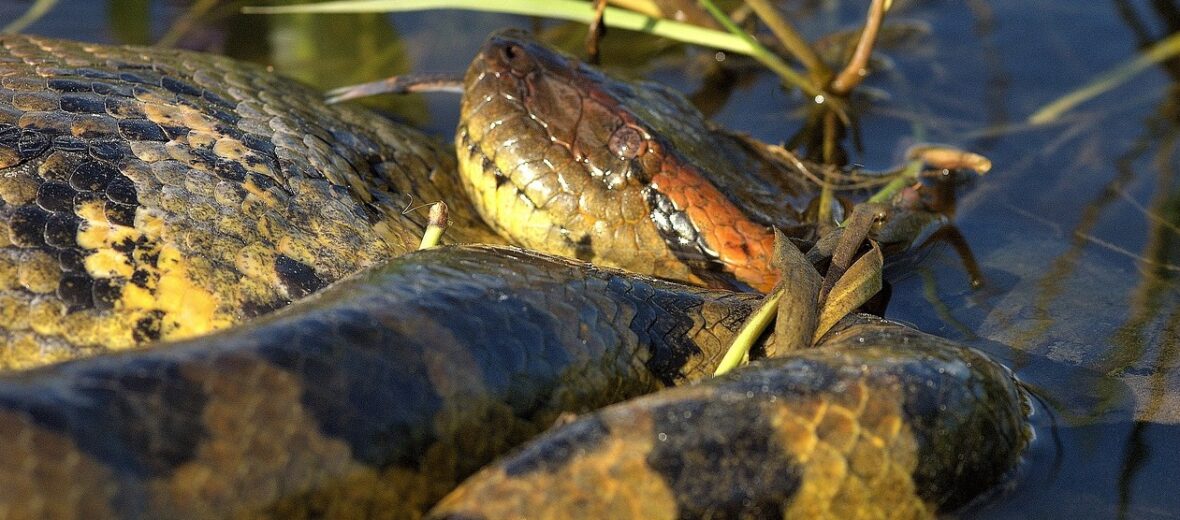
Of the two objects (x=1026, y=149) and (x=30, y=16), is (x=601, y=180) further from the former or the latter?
(x=30, y=16)

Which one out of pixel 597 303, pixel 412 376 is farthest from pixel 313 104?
pixel 412 376

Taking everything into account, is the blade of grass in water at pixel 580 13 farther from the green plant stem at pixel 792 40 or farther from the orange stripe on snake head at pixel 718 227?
the orange stripe on snake head at pixel 718 227

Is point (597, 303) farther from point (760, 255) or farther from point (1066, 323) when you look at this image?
point (1066, 323)

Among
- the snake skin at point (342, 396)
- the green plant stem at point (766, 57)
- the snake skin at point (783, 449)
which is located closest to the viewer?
the snake skin at point (342, 396)

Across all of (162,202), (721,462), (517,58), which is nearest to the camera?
(721,462)

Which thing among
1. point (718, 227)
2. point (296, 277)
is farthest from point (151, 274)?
point (718, 227)

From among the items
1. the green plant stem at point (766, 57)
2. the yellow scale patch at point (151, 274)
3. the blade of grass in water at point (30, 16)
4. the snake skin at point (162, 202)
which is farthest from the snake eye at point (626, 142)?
the blade of grass in water at point (30, 16)
